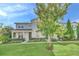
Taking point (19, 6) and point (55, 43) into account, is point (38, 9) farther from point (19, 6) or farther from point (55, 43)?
point (55, 43)

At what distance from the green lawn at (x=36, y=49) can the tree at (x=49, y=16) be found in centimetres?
7

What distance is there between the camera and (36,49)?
96.4 inches

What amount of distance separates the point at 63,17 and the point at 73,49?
0.32 metres

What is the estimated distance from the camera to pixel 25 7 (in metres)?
2.47

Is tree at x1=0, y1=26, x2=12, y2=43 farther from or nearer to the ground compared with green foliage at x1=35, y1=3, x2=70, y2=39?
nearer to the ground

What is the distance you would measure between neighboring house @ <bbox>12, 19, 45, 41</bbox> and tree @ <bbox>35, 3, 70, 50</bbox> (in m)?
0.05

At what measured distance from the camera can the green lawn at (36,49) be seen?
2445 millimetres

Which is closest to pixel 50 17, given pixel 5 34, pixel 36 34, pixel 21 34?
pixel 36 34

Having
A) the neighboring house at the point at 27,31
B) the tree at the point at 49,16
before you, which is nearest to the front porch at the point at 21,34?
the neighboring house at the point at 27,31

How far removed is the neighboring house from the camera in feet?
8.04

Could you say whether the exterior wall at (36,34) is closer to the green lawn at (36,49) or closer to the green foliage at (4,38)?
the green lawn at (36,49)

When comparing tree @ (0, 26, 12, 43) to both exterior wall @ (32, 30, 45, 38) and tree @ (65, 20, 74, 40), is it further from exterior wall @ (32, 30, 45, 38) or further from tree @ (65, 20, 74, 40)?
tree @ (65, 20, 74, 40)

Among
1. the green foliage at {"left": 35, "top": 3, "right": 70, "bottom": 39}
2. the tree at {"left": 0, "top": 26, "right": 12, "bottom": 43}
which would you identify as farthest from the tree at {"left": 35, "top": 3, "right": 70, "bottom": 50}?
the tree at {"left": 0, "top": 26, "right": 12, "bottom": 43}

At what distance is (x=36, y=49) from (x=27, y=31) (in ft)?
0.63
